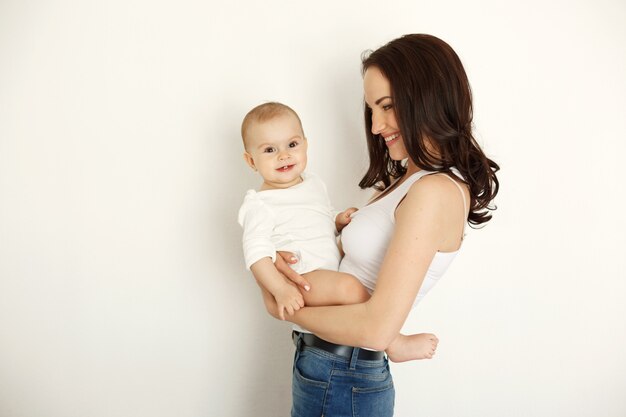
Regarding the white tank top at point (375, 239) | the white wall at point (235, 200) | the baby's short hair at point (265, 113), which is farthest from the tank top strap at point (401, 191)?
the white wall at point (235, 200)

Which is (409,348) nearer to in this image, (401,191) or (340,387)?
(340,387)

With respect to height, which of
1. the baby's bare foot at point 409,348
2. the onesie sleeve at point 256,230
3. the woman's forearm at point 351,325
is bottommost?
the baby's bare foot at point 409,348

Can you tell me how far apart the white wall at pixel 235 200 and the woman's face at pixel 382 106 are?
0.63 m

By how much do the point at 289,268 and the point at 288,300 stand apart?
0.12 meters

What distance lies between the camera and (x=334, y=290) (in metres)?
1.77

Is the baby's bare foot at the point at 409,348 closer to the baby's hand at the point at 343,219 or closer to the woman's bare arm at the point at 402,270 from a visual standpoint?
the woman's bare arm at the point at 402,270

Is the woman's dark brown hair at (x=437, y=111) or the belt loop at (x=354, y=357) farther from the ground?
the woman's dark brown hair at (x=437, y=111)

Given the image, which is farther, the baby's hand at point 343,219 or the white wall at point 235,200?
the white wall at point 235,200

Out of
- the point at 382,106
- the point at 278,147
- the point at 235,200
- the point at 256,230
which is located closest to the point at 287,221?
the point at 256,230

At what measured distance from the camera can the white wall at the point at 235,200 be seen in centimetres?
231

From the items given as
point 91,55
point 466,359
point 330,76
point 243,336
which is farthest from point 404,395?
point 91,55

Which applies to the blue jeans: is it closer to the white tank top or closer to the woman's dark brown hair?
the white tank top

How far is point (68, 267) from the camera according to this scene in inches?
92.7

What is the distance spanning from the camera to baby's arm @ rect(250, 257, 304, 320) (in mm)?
1774
